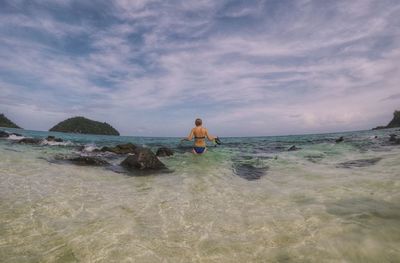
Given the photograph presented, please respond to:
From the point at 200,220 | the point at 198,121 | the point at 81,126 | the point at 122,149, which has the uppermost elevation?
the point at 81,126

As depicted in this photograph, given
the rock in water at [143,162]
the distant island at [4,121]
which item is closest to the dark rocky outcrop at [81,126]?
the distant island at [4,121]

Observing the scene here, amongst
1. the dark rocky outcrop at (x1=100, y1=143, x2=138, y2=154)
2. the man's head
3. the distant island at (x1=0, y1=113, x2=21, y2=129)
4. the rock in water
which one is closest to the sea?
the rock in water

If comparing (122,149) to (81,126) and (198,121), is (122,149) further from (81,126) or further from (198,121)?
(81,126)

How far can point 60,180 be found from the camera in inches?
328

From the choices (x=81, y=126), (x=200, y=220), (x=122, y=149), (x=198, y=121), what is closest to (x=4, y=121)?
(x=81, y=126)

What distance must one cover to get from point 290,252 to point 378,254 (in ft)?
3.41

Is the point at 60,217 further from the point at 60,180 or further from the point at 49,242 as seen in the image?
the point at 60,180

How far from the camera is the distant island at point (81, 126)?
11331 centimetres

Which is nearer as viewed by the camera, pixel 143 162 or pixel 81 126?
pixel 143 162

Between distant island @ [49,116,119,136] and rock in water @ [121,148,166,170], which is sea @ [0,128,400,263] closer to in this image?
rock in water @ [121,148,166,170]

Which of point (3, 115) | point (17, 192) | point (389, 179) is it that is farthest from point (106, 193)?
point (3, 115)

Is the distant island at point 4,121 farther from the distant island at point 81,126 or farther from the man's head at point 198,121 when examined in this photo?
the man's head at point 198,121

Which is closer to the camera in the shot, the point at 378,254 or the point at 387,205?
the point at 378,254

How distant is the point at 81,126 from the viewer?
112 m
